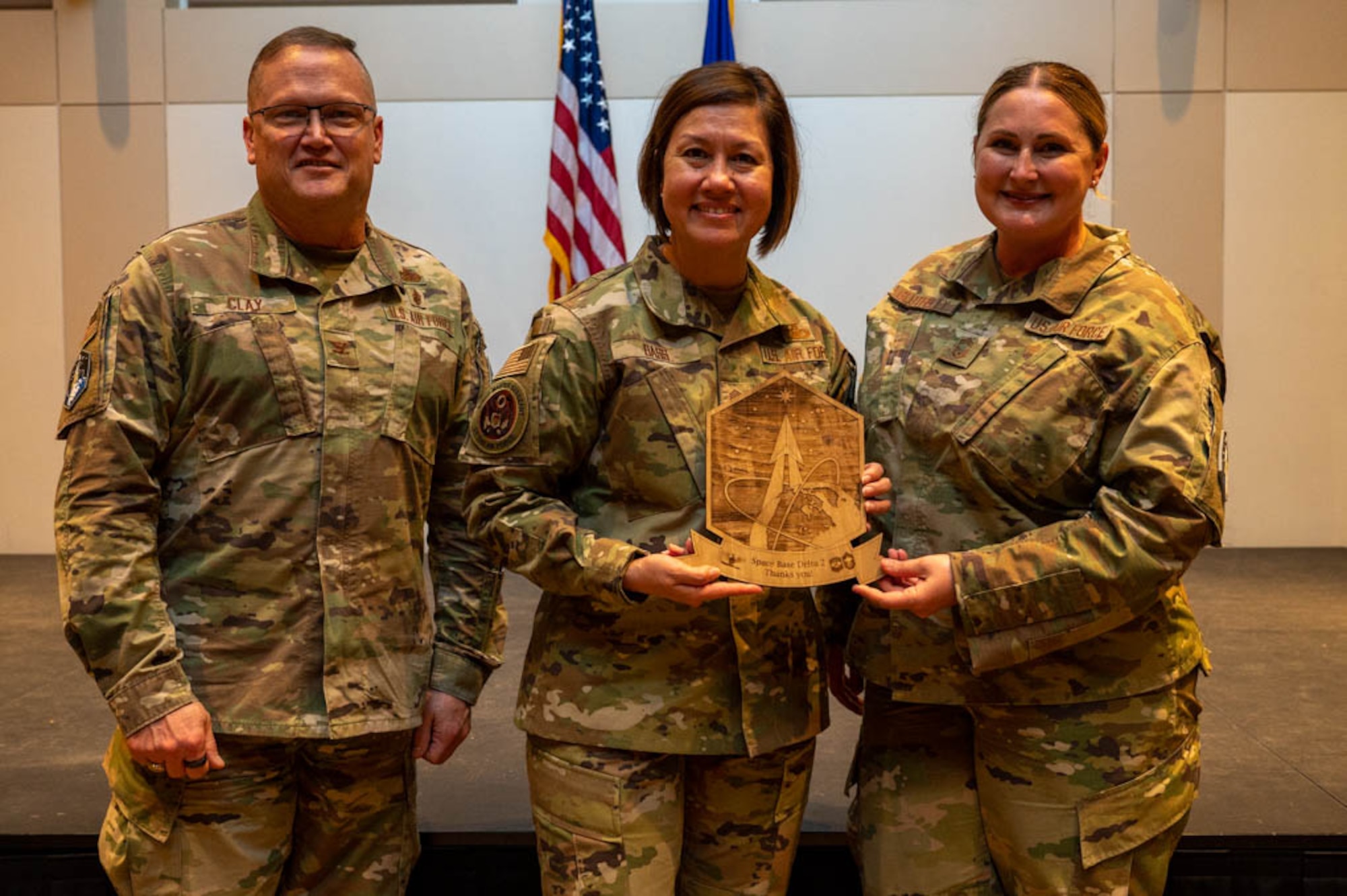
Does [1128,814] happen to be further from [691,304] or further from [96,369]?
[96,369]

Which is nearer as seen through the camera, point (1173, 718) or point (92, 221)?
point (1173, 718)

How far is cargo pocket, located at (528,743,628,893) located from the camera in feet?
5.95

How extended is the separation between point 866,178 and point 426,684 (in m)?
4.89

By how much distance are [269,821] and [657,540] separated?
720 mm

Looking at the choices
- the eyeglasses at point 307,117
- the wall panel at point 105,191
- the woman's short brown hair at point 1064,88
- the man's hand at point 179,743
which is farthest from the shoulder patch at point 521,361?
the wall panel at point 105,191

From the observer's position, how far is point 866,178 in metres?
6.38

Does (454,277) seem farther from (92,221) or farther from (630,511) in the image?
(92,221)

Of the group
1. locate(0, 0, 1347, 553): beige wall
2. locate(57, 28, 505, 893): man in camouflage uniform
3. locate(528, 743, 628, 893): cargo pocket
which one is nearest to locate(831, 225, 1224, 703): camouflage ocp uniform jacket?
locate(528, 743, 628, 893): cargo pocket

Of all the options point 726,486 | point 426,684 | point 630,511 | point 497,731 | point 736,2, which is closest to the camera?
point 726,486

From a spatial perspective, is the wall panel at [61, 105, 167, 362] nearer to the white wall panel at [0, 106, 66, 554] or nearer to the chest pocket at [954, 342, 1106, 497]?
the white wall panel at [0, 106, 66, 554]

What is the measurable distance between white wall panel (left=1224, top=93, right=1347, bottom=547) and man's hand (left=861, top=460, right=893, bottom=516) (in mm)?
5281

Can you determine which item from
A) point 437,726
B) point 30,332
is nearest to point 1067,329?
point 437,726

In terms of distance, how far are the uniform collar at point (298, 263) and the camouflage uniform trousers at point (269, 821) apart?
2.28 feet

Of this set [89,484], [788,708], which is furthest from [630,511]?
[89,484]
